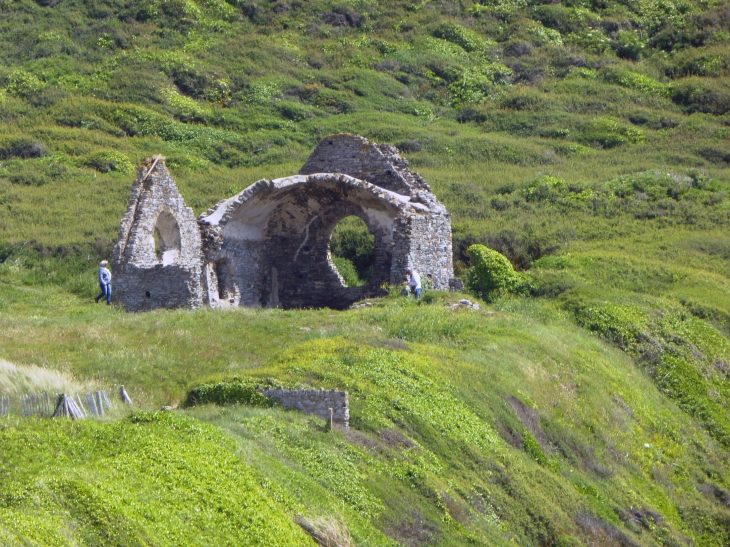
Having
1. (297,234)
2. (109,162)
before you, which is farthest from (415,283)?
(109,162)

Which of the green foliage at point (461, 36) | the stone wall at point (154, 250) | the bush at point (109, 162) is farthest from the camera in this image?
the green foliage at point (461, 36)

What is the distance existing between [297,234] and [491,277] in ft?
14.4

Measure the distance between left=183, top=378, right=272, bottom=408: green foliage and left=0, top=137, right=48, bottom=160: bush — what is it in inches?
1082

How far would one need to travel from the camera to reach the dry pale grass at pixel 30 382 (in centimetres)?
1019

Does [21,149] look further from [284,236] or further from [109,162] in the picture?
[284,236]

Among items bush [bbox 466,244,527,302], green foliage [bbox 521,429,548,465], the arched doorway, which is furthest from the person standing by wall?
green foliage [bbox 521,429,548,465]

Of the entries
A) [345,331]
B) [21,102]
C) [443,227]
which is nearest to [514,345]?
[345,331]

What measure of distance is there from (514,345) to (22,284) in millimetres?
12401

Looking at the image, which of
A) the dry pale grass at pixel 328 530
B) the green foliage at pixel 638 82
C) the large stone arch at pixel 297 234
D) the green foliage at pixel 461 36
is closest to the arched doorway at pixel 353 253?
the large stone arch at pixel 297 234

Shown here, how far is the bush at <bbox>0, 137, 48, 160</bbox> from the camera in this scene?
122 feet

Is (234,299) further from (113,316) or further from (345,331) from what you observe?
(345,331)

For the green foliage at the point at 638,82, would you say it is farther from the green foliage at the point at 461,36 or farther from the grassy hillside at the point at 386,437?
→ the grassy hillside at the point at 386,437

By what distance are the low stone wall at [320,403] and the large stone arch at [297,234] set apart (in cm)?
1030

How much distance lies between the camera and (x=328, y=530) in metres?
8.94
